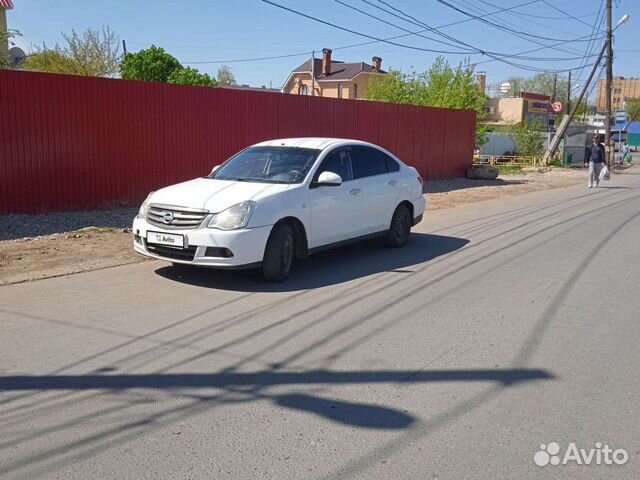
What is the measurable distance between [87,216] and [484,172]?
661 inches

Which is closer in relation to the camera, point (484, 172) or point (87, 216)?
point (87, 216)

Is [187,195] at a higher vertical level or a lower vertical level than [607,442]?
higher

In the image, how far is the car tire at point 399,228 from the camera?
32.2 feet

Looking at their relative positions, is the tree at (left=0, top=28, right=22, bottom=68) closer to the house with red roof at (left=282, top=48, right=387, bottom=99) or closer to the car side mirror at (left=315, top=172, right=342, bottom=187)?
the car side mirror at (left=315, top=172, right=342, bottom=187)

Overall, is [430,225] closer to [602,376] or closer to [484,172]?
[602,376]

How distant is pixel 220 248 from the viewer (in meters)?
6.85

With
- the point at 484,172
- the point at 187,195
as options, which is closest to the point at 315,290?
the point at 187,195

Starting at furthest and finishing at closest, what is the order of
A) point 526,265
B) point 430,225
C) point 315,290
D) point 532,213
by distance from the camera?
point 532,213, point 430,225, point 526,265, point 315,290

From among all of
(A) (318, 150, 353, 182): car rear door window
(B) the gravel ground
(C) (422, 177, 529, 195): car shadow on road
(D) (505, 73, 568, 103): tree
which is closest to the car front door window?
(A) (318, 150, 353, 182): car rear door window

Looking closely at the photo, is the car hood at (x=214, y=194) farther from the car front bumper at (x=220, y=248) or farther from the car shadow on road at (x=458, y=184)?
the car shadow on road at (x=458, y=184)

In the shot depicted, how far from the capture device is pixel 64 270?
25.7 ft

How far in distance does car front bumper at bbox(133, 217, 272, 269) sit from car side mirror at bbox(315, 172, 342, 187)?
1.07 m

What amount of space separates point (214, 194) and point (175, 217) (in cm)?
53

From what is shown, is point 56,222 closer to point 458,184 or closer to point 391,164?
point 391,164
